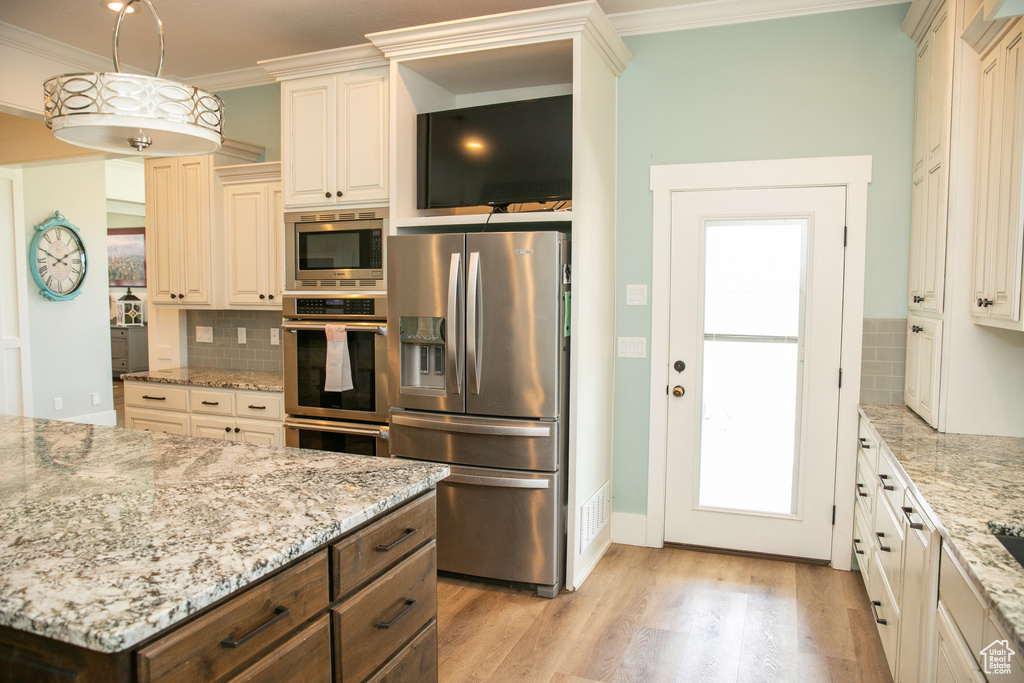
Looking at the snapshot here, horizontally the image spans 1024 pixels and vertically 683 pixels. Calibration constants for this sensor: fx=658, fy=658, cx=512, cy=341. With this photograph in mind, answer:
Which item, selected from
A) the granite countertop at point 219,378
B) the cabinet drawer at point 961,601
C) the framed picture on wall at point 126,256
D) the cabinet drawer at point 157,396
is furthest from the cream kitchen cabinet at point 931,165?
the framed picture on wall at point 126,256

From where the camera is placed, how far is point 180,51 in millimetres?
4121

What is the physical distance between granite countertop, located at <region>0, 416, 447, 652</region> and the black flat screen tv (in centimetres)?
173

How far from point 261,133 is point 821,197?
3585mm

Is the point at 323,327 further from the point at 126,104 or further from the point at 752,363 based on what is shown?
the point at 752,363

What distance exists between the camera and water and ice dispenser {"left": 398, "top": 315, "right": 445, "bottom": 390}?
3.18 m

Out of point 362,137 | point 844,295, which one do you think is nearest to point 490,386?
point 362,137

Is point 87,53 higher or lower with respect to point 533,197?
higher

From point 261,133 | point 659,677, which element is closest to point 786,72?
point 659,677

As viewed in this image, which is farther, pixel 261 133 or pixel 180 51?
pixel 261 133

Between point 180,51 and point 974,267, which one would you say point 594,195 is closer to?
point 974,267

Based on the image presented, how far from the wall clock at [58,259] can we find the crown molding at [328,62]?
3690 mm

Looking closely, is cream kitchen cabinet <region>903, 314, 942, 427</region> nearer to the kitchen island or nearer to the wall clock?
the kitchen island

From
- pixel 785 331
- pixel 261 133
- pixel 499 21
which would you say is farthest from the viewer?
pixel 261 133

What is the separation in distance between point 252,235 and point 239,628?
3.39 m
